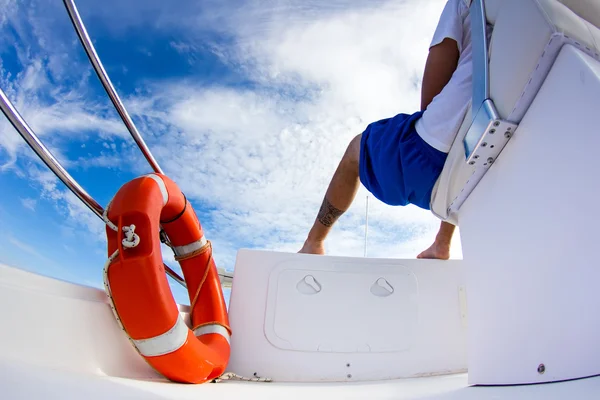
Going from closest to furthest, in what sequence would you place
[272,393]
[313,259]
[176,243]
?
[272,393] < [176,243] < [313,259]

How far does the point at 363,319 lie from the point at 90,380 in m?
0.99

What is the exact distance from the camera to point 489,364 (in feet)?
2.66

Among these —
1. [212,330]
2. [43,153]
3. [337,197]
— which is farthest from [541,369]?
[43,153]

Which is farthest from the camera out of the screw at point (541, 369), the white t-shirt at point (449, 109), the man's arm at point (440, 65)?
the man's arm at point (440, 65)

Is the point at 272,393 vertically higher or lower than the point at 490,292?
lower

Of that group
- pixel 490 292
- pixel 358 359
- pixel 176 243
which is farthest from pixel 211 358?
pixel 490 292

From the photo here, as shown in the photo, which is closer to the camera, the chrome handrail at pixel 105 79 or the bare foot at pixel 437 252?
the chrome handrail at pixel 105 79

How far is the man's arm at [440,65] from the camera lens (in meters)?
1.19

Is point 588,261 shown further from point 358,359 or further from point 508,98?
point 358,359

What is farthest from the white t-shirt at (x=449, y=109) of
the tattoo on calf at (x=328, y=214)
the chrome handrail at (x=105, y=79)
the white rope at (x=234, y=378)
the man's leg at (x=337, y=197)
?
the chrome handrail at (x=105, y=79)

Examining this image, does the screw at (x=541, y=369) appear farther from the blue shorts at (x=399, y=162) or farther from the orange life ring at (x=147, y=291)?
the orange life ring at (x=147, y=291)

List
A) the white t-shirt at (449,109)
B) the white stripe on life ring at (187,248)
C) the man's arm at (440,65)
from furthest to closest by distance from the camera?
the white stripe on life ring at (187,248)
the man's arm at (440,65)
the white t-shirt at (449,109)

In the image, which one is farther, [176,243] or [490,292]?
[176,243]

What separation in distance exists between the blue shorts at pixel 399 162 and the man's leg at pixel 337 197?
0.12 m
